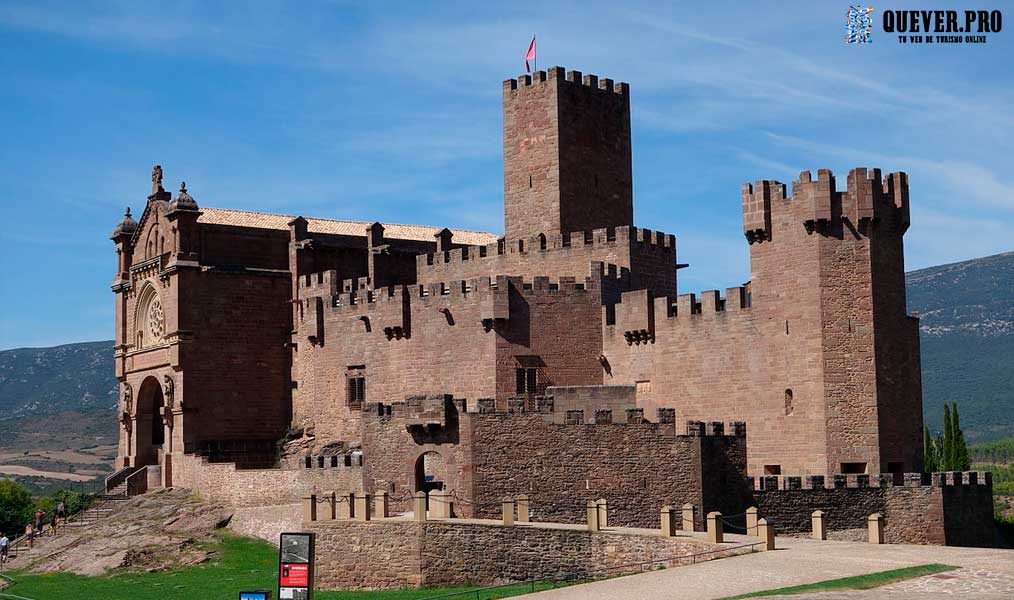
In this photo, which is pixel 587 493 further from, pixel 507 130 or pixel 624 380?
pixel 507 130

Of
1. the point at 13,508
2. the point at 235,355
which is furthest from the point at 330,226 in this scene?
the point at 13,508

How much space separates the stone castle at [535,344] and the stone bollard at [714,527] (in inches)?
159

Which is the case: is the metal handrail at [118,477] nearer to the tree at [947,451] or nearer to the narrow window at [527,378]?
the narrow window at [527,378]

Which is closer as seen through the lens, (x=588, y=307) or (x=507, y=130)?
(x=588, y=307)

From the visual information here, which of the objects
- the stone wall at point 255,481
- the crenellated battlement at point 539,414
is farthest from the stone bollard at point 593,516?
the stone wall at point 255,481

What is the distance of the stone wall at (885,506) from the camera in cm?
3444

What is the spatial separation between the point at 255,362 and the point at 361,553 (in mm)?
A: 18841

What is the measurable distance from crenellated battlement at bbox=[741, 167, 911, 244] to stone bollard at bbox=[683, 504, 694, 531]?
9.15m

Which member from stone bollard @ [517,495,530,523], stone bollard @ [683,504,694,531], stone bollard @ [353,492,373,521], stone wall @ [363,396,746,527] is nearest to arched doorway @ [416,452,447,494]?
stone wall @ [363,396,746,527]

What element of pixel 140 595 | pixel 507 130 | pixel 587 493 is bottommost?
pixel 140 595

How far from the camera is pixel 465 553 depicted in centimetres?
3158

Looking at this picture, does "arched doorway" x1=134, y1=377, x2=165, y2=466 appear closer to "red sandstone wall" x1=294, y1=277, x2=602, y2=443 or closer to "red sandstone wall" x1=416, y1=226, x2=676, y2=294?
"red sandstone wall" x1=294, y1=277, x2=602, y2=443

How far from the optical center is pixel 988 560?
2655 centimetres

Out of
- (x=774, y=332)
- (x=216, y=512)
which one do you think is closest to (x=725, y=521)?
(x=774, y=332)
